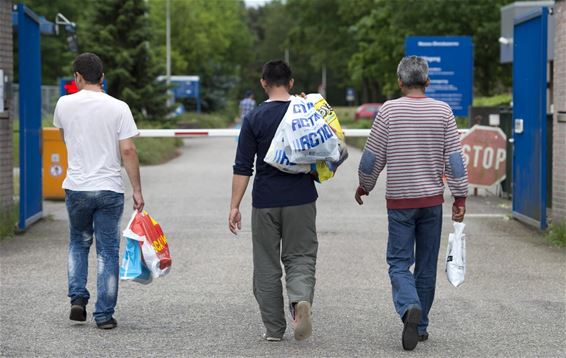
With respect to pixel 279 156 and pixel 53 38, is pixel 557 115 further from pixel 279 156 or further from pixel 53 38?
pixel 53 38

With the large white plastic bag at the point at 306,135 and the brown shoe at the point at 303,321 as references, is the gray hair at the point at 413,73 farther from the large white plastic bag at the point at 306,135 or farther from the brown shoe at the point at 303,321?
the brown shoe at the point at 303,321

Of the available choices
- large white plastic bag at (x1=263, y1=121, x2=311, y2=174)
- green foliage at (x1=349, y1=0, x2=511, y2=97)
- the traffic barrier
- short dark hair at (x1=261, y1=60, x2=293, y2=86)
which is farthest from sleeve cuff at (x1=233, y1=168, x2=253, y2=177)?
green foliage at (x1=349, y1=0, x2=511, y2=97)

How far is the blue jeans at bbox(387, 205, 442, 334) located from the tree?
27.8 m

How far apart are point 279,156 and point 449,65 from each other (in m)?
18.7

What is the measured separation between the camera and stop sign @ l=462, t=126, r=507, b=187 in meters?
16.3

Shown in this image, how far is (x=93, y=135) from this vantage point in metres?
6.96

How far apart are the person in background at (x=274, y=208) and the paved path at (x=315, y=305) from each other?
35cm

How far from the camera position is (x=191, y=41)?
209ft

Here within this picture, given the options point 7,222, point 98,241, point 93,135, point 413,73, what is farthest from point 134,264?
point 7,222

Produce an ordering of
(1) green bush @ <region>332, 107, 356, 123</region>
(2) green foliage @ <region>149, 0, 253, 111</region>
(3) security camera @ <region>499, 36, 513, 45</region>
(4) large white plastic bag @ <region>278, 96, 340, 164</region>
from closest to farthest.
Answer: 1. (4) large white plastic bag @ <region>278, 96, 340, 164</region>
2. (3) security camera @ <region>499, 36, 513, 45</region>
3. (2) green foliage @ <region>149, 0, 253, 111</region>
4. (1) green bush @ <region>332, 107, 356, 123</region>

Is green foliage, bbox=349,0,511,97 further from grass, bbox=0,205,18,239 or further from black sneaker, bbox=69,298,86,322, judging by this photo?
black sneaker, bbox=69,298,86,322

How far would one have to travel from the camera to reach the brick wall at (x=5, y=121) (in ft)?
38.1

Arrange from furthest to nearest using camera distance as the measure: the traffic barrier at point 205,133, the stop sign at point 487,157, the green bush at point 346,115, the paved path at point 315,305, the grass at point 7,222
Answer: the green bush at point 346,115 < the stop sign at point 487,157 < the traffic barrier at point 205,133 < the grass at point 7,222 < the paved path at point 315,305

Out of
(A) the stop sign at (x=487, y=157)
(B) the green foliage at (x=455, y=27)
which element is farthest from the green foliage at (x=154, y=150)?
(A) the stop sign at (x=487, y=157)
